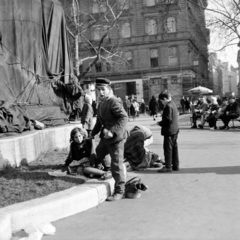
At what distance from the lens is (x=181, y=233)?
13.4ft

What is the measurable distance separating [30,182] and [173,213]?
2.15 meters

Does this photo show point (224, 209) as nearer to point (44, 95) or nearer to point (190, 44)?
point (44, 95)

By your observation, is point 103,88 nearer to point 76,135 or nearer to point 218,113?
point 76,135

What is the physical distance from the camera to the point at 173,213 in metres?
4.81

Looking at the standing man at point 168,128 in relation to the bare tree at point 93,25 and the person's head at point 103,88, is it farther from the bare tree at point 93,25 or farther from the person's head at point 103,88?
the bare tree at point 93,25

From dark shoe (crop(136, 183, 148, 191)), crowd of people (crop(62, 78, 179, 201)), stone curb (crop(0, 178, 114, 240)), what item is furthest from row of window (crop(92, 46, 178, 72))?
stone curb (crop(0, 178, 114, 240))

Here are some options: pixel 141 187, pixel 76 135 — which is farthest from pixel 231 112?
pixel 141 187

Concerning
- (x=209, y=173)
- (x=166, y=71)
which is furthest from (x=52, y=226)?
(x=166, y=71)

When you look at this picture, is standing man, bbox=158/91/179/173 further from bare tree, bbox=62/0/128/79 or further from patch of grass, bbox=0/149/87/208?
bare tree, bbox=62/0/128/79

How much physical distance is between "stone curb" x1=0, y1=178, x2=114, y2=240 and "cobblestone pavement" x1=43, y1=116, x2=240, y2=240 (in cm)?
12

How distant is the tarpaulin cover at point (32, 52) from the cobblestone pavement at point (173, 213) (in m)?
3.75

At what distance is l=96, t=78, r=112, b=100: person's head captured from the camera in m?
5.60

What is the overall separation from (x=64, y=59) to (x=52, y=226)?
778 centimetres

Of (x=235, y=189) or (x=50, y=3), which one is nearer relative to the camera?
(x=235, y=189)
